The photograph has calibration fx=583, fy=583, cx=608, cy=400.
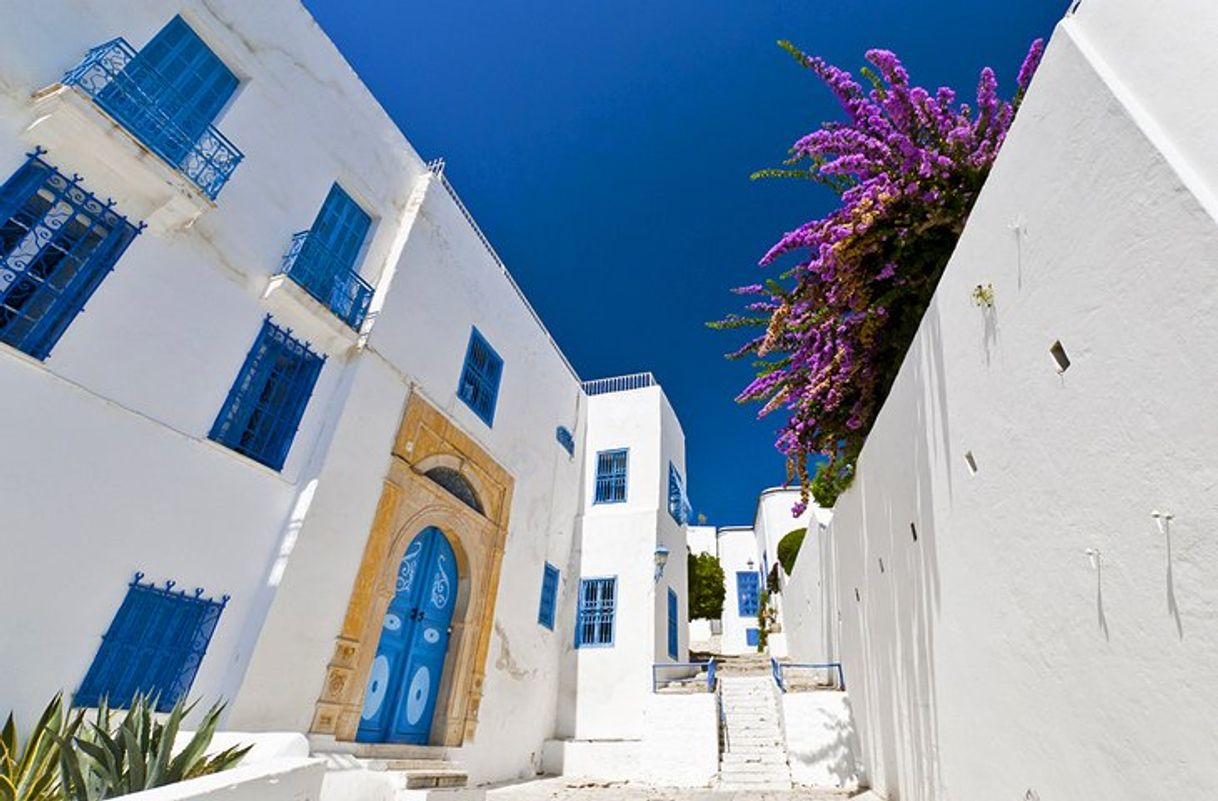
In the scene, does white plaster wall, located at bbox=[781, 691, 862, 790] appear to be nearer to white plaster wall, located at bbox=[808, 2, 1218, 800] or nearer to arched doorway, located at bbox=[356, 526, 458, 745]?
white plaster wall, located at bbox=[808, 2, 1218, 800]

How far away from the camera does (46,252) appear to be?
4.14 m

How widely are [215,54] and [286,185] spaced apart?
4.04 ft

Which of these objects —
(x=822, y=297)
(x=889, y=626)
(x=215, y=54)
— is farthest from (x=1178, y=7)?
(x=215, y=54)

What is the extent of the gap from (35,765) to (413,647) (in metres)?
4.50

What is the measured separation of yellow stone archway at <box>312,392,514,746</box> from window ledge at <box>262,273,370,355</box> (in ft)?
3.84

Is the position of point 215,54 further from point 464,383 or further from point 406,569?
point 406,569

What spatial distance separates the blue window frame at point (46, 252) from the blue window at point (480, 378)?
4518 millimetres

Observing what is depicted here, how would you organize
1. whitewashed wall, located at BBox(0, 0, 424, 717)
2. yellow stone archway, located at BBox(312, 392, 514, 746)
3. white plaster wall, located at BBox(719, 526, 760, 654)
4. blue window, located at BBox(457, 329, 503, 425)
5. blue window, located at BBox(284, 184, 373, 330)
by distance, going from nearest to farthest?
1. whitewashed wall, located at BBox(0, 0, 424, 717)
2. yellow stone archway, located at BBox(312, 392, 514, 746)
3. blue window, located at BBox(284, 184, 373, 330)
4. blue window, located at BBox(457, 329, 503, 425)
5. white plaster wall, located at BBox(719, 526, 760, 654)

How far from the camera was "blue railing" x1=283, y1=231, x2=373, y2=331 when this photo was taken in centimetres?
588

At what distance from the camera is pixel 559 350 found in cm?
1248

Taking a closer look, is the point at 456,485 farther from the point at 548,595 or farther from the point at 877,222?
the point at 877,222

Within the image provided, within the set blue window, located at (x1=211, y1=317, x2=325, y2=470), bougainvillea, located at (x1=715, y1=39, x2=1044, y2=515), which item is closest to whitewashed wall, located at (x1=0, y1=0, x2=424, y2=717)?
blue window, located at (x1=211, y1=317, x2=325, y2=470)

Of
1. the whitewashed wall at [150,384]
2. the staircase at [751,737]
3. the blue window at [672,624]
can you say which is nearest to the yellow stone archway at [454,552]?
the whitewashed wall at [150,384]

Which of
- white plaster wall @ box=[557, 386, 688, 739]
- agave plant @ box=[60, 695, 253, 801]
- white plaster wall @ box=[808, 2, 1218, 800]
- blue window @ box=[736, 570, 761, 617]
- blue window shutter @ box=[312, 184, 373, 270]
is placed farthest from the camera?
blue window @ box=[736, 570, 761, 617]
